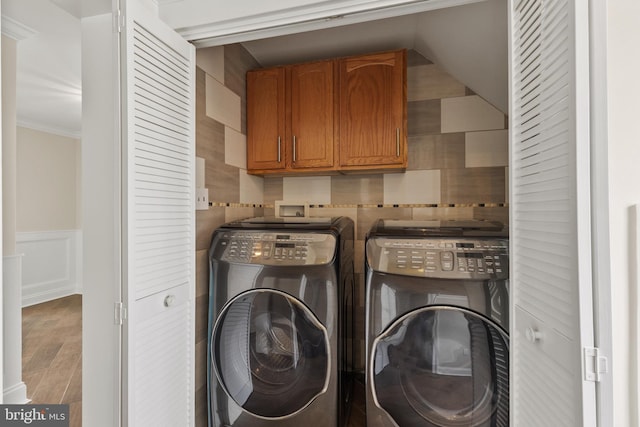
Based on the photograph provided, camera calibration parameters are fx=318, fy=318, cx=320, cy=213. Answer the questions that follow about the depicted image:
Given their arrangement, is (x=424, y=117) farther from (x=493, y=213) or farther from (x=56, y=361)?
(x=56, y=361)

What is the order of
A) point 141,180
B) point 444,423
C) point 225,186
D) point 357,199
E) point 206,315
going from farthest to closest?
point 357,199, point 225,186, point 206,315, point 444,423, point 141,180

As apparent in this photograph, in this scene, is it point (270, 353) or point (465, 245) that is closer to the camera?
point (465, 245)

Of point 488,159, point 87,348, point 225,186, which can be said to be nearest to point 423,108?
point 488,159

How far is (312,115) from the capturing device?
2080 mm

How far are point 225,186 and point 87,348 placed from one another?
1045mm

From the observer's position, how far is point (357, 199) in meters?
2.29

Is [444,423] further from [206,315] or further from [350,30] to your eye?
[350,30]

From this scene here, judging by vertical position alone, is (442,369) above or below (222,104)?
below

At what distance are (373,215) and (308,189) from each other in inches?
20.5

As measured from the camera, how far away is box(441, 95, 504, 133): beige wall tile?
204cm

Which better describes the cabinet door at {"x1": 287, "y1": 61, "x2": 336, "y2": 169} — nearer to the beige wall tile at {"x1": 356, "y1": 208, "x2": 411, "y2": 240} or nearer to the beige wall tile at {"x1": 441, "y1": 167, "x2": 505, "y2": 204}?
the beige wall tile at {"x1": 356, "y1": 208, "x2": 411, "y2": 240}

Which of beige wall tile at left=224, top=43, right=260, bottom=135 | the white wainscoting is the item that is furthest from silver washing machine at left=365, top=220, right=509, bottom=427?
the white wainscoting

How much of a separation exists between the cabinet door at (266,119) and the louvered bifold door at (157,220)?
72 cm

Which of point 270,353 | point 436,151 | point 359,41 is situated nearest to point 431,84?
point 436,151
